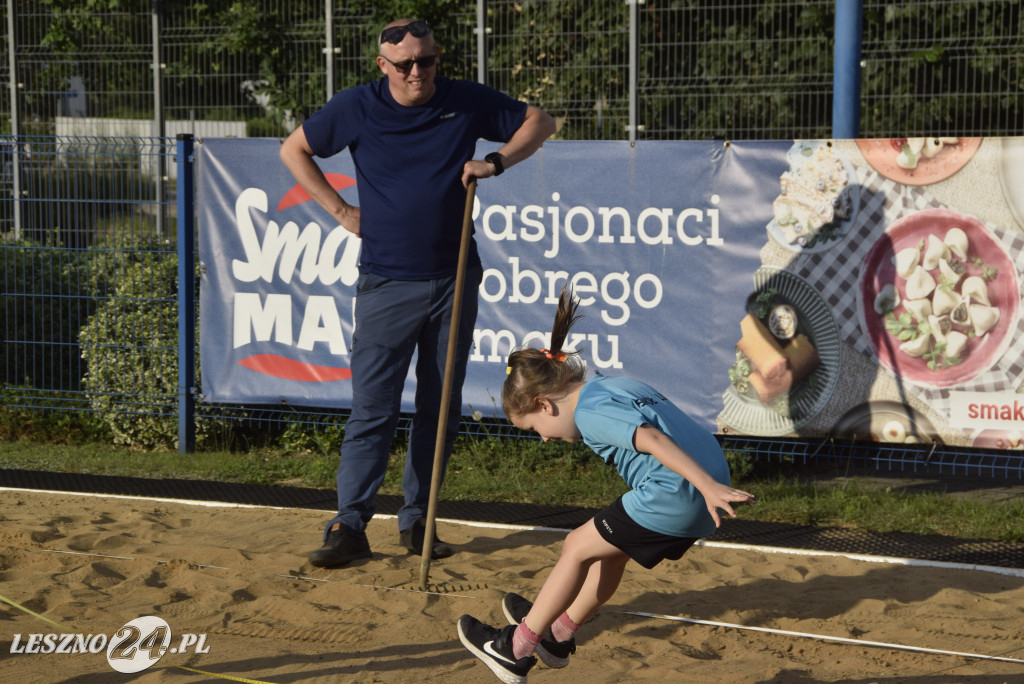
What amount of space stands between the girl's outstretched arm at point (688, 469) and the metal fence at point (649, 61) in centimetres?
712

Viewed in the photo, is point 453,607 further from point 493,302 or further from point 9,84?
point 9,84

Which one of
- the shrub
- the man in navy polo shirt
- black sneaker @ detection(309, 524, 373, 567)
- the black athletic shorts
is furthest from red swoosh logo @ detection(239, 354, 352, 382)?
the black athletic shorts

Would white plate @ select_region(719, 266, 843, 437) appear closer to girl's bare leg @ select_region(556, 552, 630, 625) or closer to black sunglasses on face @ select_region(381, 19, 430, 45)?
Answer: black sunglasses on face @ select_region(381, 19, 430, 45)

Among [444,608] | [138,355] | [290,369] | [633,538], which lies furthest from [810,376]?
[138,355]

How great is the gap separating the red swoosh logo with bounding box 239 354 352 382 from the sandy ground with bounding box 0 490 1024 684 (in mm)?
1483

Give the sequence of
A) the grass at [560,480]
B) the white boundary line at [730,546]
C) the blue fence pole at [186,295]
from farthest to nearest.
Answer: the blue fence pole at [186,295], the grass at [560,480], the white boundary line at [730,546]

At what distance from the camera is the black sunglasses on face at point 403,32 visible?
498 centimetres

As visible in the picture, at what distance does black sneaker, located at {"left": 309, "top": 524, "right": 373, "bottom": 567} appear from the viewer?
5156 mm

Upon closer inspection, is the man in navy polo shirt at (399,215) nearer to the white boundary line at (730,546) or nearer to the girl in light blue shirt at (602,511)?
the white boundary line at (730,546)

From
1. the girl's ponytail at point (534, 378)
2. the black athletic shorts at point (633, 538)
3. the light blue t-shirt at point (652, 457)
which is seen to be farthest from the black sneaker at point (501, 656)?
the girl's ponytail at point (534, 378)

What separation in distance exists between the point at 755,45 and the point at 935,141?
17.9 ft

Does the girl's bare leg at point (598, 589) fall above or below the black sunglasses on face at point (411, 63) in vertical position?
below

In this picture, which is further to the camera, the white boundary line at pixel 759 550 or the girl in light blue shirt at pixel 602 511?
the white boundary line at pixel 759 550

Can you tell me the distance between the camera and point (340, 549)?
17.0 feet
